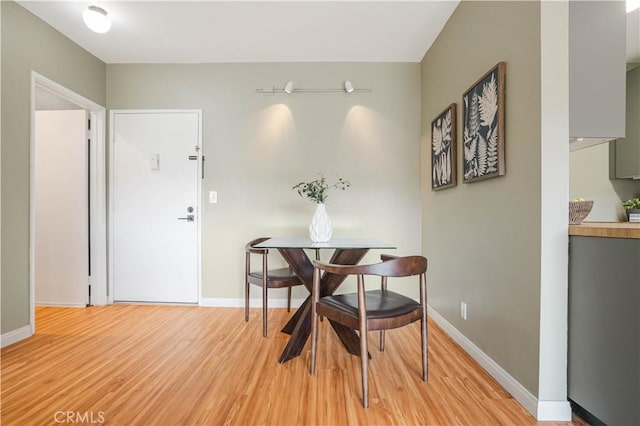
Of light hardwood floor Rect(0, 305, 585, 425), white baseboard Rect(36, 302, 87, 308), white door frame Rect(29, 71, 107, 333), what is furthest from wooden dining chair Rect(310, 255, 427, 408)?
white baseboard Rect(36, 302, 87, 308)

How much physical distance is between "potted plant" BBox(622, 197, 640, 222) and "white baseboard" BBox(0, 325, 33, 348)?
512 centimetres

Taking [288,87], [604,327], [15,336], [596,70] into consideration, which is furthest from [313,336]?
[288,87]

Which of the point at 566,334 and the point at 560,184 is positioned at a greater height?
the point at 560,184

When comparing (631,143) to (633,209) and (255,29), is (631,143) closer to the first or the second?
(633,209)

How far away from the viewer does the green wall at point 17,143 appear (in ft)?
7.07

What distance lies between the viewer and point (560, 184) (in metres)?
1.39

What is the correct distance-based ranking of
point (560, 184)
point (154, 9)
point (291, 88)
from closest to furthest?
point (560, 184), point (154, 9), point (291, 88)

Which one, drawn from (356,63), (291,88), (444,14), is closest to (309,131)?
(291,88)

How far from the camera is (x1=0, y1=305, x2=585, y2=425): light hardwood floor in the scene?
141 cm

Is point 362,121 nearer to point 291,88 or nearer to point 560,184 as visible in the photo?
point 291,88

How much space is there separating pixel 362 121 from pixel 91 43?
2.75m

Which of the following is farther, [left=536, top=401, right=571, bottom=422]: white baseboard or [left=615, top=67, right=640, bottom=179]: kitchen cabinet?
[left=615, top=67, right=640, bottom=179]: kitchen cabinet

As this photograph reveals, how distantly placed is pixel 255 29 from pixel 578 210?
8.81 feet

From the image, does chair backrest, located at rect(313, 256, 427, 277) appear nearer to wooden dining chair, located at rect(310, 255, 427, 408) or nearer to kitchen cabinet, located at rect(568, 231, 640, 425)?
wooden dining chair, located at rect(310, 255, 427, 408)
